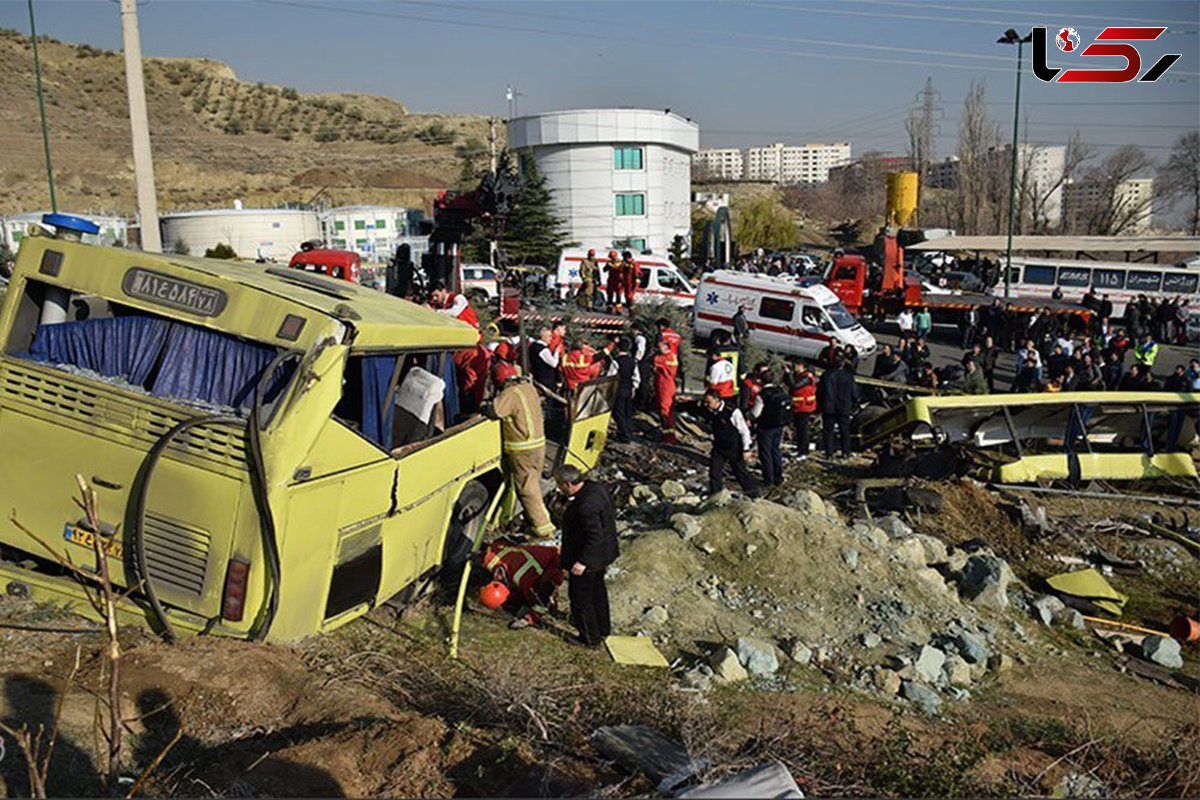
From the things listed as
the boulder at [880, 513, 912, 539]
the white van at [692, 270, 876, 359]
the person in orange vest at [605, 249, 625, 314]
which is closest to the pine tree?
the person in orange vest at [605, 249, 625, 314]

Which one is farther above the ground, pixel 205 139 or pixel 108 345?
pixel 205 139

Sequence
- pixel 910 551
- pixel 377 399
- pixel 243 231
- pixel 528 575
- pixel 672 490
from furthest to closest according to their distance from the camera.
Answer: pixel 243 231
pixel 672 490
pixel 910 551
pixel 528 575
pixel 377 399

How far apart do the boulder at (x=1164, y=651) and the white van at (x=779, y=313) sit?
1352cm

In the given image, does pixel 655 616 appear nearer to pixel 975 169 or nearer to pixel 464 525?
pixel 464 525

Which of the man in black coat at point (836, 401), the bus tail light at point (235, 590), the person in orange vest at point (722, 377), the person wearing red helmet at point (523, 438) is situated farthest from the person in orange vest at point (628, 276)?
the bus tail light at point (235, 590)

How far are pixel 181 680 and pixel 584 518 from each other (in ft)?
9.06

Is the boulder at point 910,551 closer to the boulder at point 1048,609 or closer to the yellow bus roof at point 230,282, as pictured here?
the boulder at point 1048,609

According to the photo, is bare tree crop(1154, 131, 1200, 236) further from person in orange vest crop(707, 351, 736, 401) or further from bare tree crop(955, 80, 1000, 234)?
person in orange vest crop(707, 351, 736, 401)

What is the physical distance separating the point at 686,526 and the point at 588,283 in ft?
51.3

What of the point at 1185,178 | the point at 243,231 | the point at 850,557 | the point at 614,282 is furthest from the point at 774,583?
the point at 1185,178

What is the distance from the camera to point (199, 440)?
15.7 feet

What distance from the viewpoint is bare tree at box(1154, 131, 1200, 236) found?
60438 millimetres

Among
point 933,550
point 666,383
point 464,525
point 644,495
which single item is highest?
point 666,383

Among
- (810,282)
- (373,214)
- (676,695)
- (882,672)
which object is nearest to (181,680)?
(676,695)
